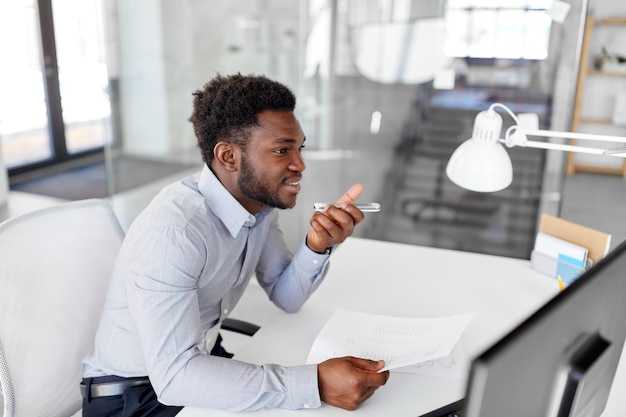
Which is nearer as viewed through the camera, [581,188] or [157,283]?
[157,283]

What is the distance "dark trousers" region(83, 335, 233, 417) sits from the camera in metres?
1.19

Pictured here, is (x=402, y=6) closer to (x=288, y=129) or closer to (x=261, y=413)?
(x=288, y=129)

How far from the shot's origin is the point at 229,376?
3.37 feet

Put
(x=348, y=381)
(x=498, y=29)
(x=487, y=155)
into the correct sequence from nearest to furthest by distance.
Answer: (x=348, y=381), (x=487, y=155), (x=498, y=29)

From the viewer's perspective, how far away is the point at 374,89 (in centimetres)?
304

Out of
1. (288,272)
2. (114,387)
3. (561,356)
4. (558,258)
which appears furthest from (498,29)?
(561,356)

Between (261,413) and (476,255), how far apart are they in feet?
3.45

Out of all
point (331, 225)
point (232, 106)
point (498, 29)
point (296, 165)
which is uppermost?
point (498, 29)

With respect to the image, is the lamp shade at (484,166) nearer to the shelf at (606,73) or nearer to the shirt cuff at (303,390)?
the shirt cuff at (303,390)

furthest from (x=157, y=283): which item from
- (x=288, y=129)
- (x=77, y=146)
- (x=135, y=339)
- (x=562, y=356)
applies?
(x=77, y=146)

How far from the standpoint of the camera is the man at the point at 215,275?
1.03m

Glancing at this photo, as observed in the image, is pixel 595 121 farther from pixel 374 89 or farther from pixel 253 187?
pixel 253 187

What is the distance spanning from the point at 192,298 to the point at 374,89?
85.5 inches

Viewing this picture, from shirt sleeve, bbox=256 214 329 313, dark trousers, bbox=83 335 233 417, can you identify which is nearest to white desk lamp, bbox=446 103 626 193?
shirt sleeve, bbox=256 214 329 313
